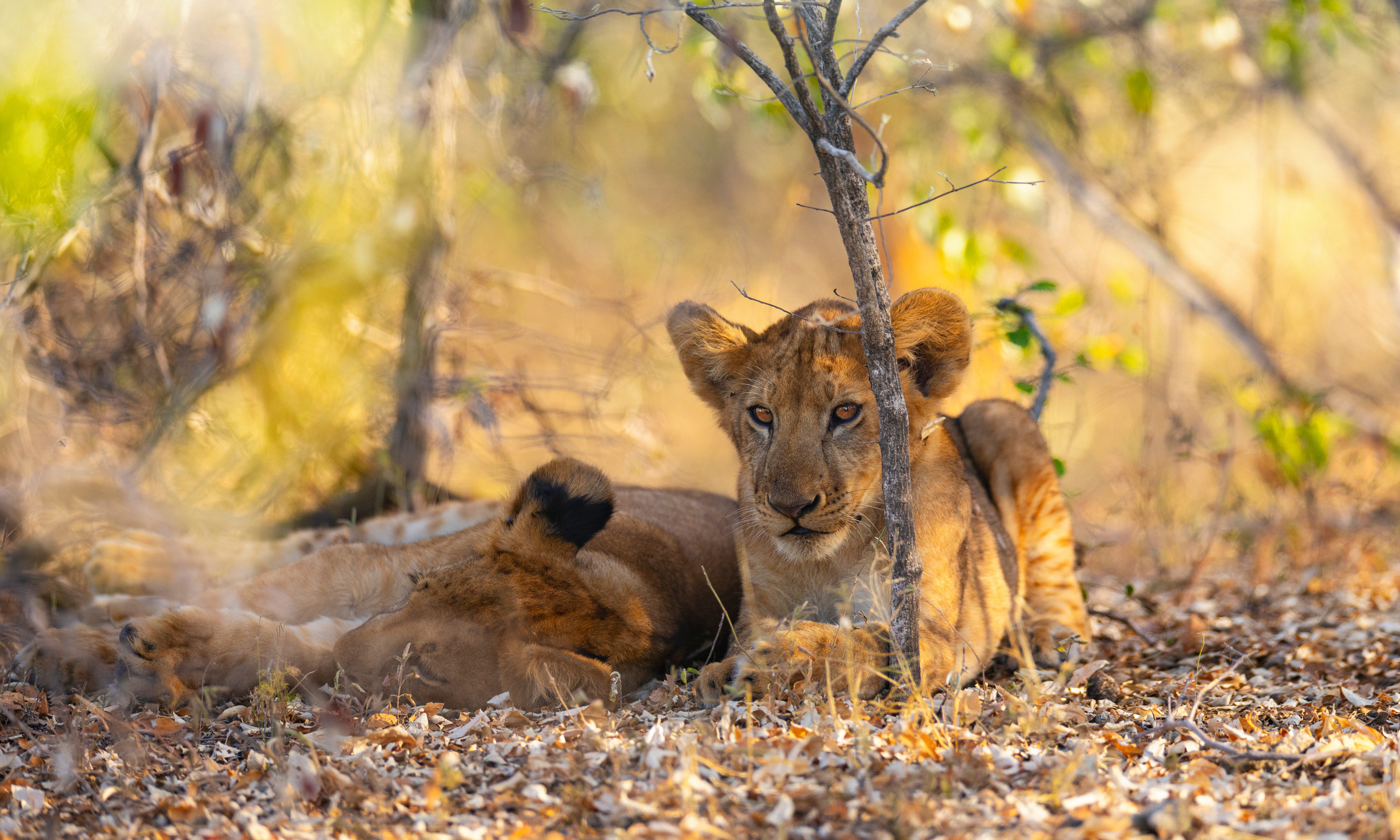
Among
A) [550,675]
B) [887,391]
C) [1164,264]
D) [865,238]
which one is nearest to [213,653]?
[550,675]

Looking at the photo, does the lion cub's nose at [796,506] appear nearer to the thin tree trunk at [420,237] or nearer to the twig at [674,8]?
the twig at [674,8]

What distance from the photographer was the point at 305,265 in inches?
213

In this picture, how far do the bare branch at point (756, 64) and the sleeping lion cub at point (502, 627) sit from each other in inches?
48.8

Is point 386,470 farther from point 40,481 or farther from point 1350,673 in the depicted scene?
point 1350,673

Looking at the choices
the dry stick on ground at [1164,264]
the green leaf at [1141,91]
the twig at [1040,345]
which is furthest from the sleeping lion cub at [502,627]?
the dry stick on ground at [1164,264]

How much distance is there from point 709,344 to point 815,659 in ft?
3.45

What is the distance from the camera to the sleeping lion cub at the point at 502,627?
320 cm

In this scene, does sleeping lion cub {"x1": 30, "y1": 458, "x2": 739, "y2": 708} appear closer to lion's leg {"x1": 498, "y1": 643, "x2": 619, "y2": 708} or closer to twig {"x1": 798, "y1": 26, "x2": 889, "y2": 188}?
lion's leg {"x1": 498, "y1": 643, "x2": 619, "y2": 708}

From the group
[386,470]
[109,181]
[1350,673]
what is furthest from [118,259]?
[1350,673]

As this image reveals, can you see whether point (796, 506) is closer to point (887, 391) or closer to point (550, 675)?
point (887, 391)

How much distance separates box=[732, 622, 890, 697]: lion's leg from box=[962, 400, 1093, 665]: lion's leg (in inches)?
52.0

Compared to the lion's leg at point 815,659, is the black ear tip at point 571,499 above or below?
above

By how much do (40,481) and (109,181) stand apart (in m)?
1.28

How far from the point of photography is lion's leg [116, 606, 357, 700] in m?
3.36
